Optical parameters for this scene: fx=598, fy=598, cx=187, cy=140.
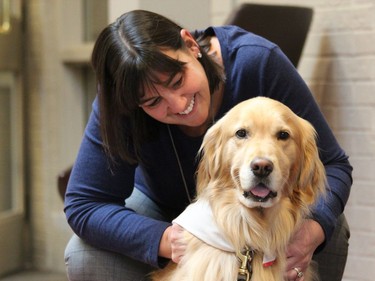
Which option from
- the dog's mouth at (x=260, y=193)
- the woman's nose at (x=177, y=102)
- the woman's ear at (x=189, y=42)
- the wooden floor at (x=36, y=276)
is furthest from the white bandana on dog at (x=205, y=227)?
the wooden floor at (x=36, y=276)

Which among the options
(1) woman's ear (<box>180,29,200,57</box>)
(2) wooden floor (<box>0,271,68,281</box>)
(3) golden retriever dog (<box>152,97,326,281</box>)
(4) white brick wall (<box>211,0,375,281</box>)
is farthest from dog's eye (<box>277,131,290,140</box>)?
(2) wooden floor (<box>0,271,68,281</box>)

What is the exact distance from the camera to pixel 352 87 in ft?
7.41

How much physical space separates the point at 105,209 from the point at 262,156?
50 cm

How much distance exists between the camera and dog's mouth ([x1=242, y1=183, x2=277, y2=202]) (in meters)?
1.26

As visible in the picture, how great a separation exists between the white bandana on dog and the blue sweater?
9 cm

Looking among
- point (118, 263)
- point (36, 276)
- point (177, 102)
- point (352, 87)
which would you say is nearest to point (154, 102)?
point (177, 102)

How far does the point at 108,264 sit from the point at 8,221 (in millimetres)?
1570

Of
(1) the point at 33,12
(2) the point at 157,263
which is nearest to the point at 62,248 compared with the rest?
(1) the point at 33,12

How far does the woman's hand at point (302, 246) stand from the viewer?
1396 millimetres

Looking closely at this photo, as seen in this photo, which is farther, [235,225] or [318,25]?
[318,25]

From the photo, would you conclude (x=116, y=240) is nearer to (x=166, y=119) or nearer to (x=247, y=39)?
(x=166, y=119)

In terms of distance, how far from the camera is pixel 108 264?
158cm

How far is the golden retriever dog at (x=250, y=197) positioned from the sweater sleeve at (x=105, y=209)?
10 cm

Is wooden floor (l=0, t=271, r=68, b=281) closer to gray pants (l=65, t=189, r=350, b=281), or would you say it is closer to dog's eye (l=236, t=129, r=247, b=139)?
gray pants (l=65, t=189, r=350, b=281)
